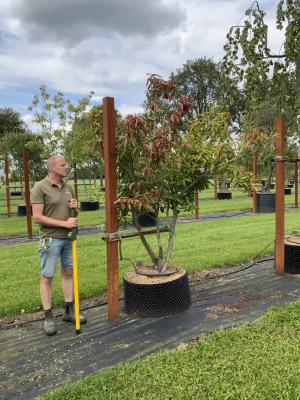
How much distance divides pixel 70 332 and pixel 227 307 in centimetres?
166

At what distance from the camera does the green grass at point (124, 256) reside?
4.97 metres

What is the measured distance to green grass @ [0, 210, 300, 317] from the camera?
4.97 m

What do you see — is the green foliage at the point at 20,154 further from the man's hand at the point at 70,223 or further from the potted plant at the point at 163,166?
the man's hand at the point at 70,223

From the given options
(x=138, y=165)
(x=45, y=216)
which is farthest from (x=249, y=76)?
(x=45, y=216)

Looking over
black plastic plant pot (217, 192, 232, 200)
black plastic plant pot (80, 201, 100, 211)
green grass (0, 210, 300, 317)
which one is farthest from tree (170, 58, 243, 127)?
green grass (0, 210, 300, 317)

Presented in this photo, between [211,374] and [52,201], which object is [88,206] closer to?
[52,201]

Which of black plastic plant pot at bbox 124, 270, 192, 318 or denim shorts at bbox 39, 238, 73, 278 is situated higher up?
denim shorts at bbox 39, 238, 73, 278

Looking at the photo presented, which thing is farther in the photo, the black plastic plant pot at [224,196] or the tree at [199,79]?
the tree at [199,79]

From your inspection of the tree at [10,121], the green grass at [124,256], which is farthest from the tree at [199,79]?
A: the green grass at [124,256]

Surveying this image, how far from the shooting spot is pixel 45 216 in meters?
3.88

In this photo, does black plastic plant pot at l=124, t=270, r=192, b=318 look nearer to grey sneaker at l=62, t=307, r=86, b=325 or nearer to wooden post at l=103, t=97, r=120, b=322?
wooden post at l=103, t=97, r=120, b=322

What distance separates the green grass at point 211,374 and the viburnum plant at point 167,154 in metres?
1.41

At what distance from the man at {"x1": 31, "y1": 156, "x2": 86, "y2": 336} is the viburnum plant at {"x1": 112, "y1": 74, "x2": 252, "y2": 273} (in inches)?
20.7

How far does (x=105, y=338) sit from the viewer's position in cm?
371
